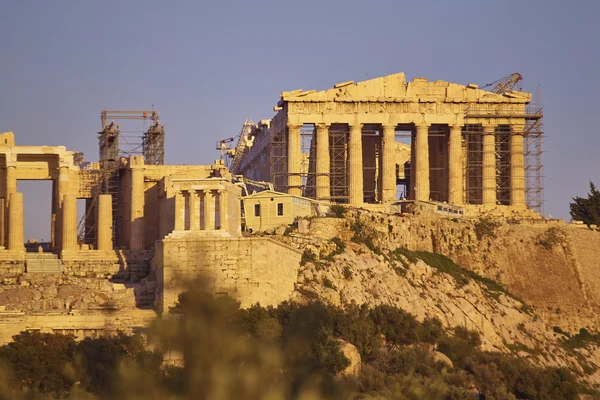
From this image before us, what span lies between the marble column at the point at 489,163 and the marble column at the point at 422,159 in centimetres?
313

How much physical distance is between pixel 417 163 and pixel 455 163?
2078 mm

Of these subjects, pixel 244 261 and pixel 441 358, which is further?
pixel 441 358

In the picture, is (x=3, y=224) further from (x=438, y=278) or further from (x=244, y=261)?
(x=438, y=278)

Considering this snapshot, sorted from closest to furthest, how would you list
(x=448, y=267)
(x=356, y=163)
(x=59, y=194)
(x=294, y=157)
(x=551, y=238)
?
(x=59, y=194) → (x=448, y=267) → (x=551, y=238) → (x=294, y=157) → (x=356, y=163)

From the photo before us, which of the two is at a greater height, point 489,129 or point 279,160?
point 489,129

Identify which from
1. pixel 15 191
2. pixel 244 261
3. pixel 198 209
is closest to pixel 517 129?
pixel 198 209

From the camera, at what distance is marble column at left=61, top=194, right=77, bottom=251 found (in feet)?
215

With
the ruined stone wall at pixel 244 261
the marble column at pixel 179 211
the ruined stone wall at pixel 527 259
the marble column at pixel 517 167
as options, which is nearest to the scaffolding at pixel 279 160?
the ruined stone wall at pixel 527 259

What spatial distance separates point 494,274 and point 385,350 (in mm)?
18087

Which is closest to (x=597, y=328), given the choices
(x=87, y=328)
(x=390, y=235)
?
(x=390, y=235)

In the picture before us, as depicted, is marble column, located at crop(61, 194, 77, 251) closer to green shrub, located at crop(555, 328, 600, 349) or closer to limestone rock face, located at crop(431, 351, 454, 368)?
limestone rock face, located at crop(431, 351, 454, 368)

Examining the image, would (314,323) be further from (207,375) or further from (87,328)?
(87,328)

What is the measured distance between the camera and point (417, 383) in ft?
165

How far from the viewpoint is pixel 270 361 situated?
25.9m
